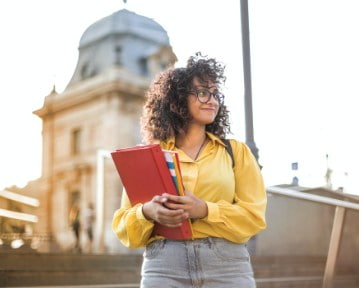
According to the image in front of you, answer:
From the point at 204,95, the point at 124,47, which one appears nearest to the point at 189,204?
the point at 204,95

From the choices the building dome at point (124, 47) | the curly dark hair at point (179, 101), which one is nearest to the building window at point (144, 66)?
the building dome at point (124, 47)

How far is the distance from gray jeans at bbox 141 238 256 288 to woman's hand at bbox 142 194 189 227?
126 millimetres

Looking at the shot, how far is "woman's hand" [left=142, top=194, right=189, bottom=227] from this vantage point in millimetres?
2223

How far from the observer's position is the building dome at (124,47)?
26.2 meters

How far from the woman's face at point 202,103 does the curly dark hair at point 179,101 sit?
0.05ft

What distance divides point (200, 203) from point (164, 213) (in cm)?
13

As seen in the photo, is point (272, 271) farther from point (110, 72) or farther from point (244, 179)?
point (110, 72)

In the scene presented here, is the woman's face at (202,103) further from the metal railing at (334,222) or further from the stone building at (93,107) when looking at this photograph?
the stone building at (93,107)

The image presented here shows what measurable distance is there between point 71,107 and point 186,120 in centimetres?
2481

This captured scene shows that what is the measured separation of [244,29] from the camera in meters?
6.79

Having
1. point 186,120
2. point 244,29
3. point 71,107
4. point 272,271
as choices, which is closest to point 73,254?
point 272,271

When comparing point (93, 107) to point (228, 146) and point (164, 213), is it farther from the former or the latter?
point (164, 213)

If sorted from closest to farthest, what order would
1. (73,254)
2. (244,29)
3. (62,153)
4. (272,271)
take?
1. (244,29)
2. (272,271)
3. (73,254)
4. (62,153)

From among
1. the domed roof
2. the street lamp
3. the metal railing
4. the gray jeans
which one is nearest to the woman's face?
the gray jeans
